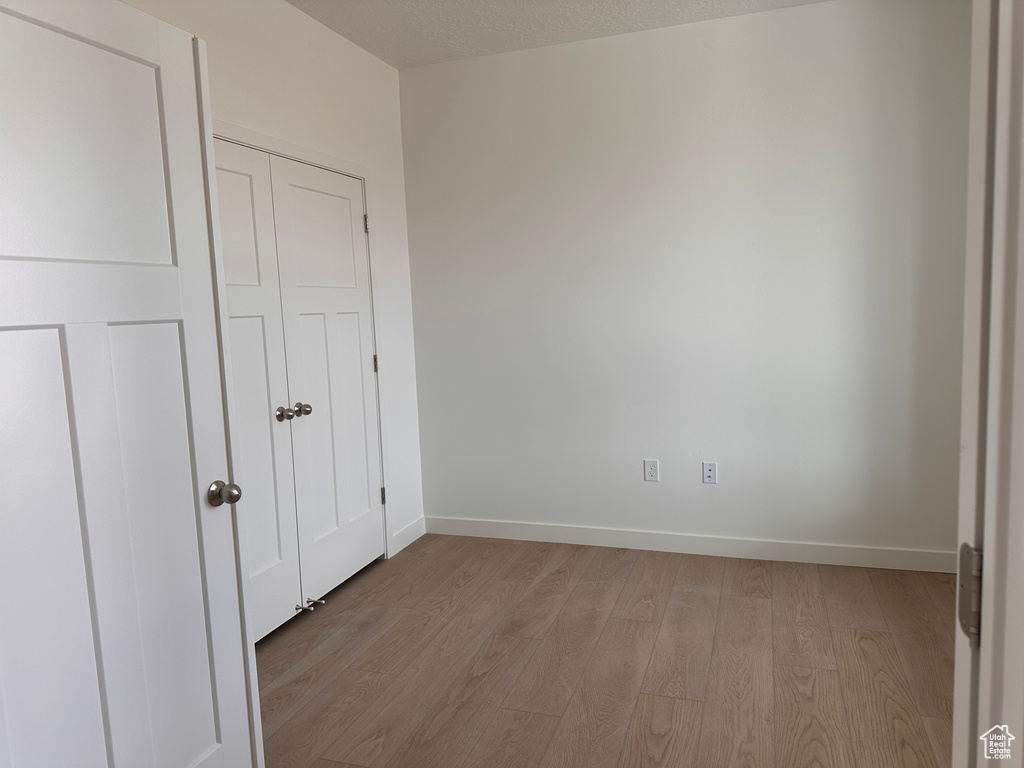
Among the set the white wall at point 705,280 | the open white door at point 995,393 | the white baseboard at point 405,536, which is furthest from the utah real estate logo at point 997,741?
the white baseboard at point 405,536

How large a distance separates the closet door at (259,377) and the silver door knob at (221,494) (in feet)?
3.39

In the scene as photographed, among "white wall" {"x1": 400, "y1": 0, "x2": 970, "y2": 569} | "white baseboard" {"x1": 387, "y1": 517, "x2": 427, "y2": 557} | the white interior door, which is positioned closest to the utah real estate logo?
the white interior door

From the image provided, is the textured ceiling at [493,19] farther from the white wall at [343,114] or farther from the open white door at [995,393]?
the open white door at [995,393]

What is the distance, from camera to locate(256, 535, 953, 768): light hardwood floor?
204 cm

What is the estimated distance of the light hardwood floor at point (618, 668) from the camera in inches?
80.5

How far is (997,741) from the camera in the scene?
0.64 m

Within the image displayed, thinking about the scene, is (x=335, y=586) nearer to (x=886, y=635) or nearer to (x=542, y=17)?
(x=886, y=635)

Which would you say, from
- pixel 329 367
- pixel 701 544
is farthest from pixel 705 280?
pixel 329 367

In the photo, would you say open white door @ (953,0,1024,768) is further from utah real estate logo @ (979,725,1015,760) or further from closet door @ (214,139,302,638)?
closet door @ (214,139,302,638)

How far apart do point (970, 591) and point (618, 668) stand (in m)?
1.98

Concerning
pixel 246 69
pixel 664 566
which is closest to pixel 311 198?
pixel 246 69

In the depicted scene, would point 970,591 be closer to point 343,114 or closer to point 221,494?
point 221,494

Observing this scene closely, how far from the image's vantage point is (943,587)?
303 cm

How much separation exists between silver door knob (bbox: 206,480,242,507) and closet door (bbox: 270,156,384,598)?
1.34m
